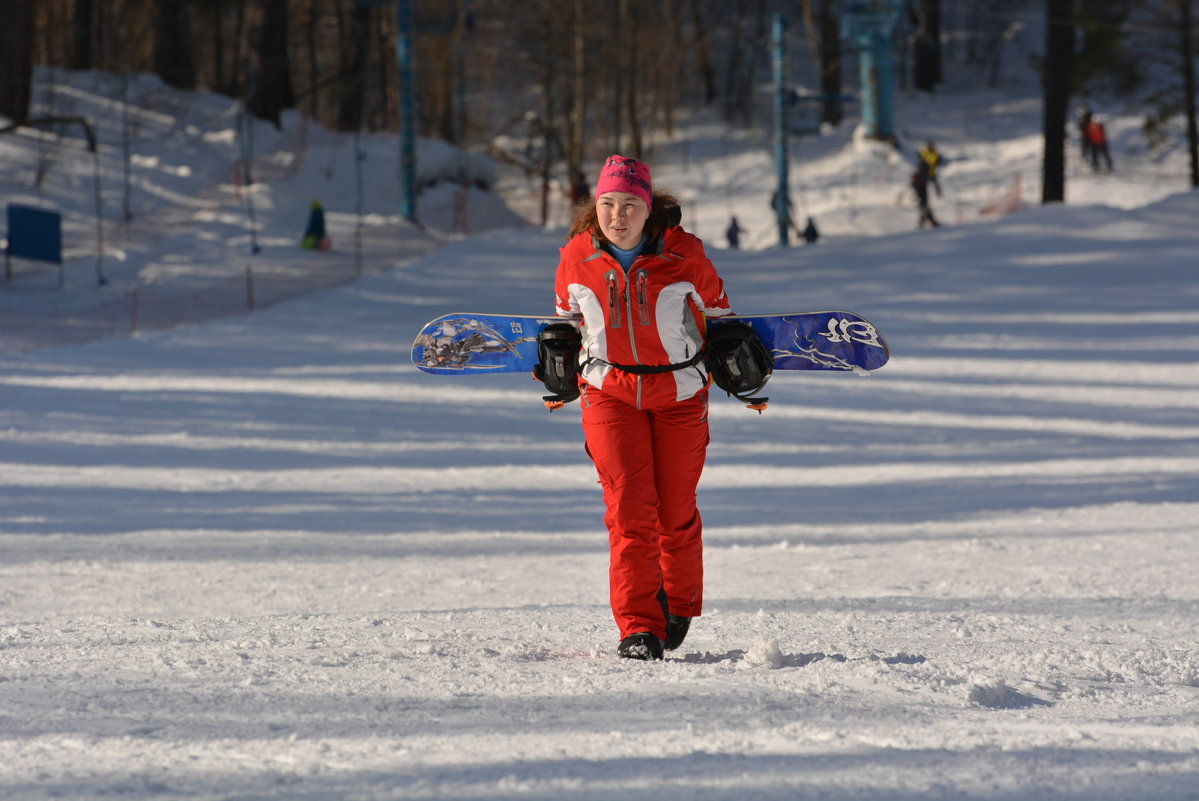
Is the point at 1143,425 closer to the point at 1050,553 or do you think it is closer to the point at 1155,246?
the point at 1050,553

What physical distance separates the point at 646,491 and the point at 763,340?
3.20ft

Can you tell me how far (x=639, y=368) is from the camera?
4.12 meters

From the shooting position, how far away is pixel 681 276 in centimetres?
414

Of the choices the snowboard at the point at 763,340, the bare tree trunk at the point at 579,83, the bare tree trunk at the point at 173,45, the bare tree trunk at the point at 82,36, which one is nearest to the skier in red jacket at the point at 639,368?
the snowboard at the point at 763,340

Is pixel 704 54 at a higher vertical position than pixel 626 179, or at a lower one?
higher

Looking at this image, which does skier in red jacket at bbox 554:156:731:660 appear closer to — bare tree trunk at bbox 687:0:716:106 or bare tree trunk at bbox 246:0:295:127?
bare tree trunk at bbox 246:0:295:127

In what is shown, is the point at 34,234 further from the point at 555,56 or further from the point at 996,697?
the point at 555,56

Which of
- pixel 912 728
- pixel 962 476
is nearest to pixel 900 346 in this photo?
pixel 962 476

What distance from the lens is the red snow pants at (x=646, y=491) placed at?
163 inches

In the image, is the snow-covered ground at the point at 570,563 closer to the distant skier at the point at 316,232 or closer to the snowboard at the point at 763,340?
the snowboard at the point at 763,340

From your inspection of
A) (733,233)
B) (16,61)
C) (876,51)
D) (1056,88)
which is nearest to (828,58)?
(876,51)

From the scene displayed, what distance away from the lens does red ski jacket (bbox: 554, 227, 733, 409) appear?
13.5ft

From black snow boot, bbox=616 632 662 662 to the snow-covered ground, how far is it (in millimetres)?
121

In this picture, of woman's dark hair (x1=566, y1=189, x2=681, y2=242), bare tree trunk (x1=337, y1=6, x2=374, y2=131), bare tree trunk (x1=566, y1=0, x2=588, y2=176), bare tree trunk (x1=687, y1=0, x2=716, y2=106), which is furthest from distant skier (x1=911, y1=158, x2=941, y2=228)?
woman's dark hair (x1=566, y1=189, x2=681, y2=242)
